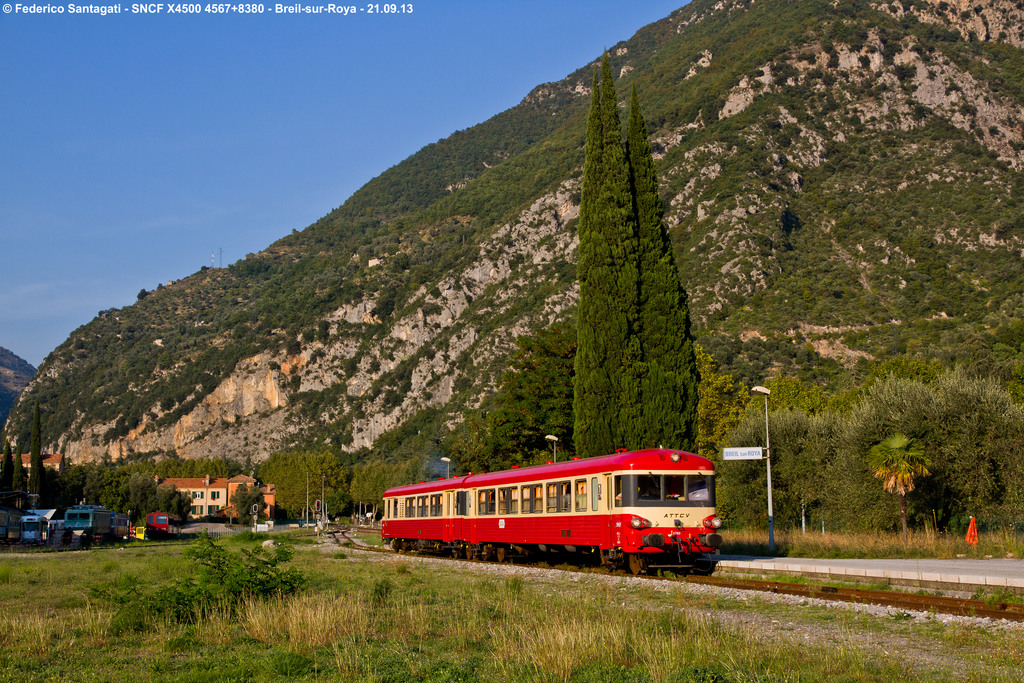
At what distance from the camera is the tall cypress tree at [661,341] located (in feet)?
104

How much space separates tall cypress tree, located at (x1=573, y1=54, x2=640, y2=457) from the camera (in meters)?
32.4

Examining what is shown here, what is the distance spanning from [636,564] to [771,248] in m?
92.1

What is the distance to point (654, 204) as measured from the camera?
35438 millimetres

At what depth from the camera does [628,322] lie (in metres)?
33.2

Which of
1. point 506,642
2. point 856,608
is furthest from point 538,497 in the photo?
point 506,642

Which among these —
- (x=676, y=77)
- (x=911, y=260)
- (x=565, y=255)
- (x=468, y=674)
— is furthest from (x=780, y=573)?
(x=676, y=77)

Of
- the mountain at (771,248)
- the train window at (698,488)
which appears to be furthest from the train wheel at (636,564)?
the mountain at (771,248)

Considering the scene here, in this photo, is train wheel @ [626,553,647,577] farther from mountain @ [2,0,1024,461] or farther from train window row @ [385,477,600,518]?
mountain @ [2,0,1024,461]

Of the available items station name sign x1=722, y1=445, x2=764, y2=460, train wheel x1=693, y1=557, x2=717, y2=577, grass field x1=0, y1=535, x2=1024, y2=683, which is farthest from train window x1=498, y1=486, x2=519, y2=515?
grass field x1=0, y1=535, x2=1024, y2=683

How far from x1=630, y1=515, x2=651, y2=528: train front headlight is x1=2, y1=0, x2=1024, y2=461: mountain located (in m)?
47.3

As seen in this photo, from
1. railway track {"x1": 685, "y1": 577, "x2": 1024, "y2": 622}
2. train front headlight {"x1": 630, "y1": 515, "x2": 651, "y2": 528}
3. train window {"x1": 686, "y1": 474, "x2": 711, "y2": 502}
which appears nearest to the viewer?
railway track {"x1": 685, "y1": 577, "x2": 1024, "y2": 622}

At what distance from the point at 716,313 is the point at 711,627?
89952 millimetres

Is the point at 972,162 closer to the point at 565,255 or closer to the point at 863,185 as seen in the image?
the point at 863,185

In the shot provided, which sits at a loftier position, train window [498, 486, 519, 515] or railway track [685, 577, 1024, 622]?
train window [498, 486, 519, 515]
